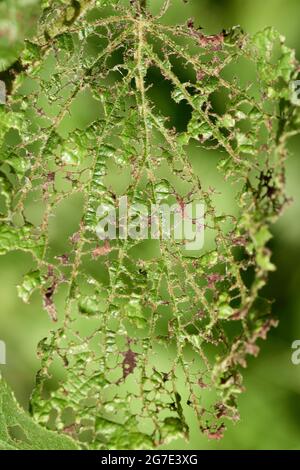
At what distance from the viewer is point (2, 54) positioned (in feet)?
2.73

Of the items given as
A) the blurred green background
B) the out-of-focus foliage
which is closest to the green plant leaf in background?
the blurred green background

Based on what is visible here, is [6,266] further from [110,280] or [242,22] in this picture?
[242,22]

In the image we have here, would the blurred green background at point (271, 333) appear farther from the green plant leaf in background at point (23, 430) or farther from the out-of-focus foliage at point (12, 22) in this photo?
the out-of-focus foliage at point (12, 22)

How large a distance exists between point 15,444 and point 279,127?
0.82m

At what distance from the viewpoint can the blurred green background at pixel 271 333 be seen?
151 cm

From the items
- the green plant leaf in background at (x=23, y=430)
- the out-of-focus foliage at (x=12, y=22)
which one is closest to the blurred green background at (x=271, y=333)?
the green plant leaf in background at (x=23, y=430)

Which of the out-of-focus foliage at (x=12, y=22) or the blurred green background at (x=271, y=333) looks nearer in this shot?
the out-of-focus foliage at (x=12, y=22)

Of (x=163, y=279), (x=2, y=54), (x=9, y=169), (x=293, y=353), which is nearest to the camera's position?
(x=2, y=54)

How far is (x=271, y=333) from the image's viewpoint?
5.30ft

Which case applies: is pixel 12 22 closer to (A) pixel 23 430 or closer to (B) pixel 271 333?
(A) pixel 23 430

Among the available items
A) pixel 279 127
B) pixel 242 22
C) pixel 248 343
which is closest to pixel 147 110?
pixel 279 127

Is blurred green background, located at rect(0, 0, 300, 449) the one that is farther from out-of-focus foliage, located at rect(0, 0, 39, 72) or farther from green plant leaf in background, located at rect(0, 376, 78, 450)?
out-of-focus foliage, located at rect(0, 0, 39, 72)

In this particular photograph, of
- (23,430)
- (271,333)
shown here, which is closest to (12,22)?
(23,430)

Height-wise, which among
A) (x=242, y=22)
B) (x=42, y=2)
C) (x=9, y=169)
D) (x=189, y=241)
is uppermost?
(x=242, y=22)
